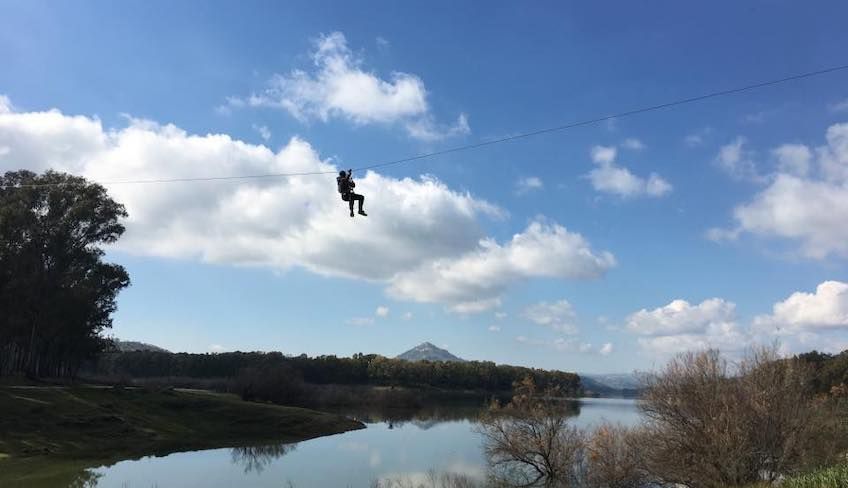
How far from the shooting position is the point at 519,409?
127 ft

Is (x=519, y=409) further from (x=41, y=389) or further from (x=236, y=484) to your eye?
(x=41, y=389)

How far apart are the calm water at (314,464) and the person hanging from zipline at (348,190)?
67.2 feet

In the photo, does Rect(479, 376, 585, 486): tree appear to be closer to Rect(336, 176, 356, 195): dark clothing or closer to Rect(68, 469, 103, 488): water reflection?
Rect(68, 469, 103, 488): water reflection

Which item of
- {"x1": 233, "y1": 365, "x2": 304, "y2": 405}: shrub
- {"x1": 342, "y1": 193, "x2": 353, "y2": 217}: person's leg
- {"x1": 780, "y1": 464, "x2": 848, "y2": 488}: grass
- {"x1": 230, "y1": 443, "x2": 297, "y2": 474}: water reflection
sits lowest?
{"x1": 230, "y1": 443, "x2": 297, "y2": 474}: water reflection

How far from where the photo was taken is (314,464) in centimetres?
4756

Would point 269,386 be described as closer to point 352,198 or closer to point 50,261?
point 50,261

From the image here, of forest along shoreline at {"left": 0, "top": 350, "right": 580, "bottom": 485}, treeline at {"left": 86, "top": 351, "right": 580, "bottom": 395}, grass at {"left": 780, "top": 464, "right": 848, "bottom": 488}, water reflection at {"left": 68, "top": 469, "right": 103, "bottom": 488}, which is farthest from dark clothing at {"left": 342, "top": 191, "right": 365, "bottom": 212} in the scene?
treeline at {"left": 86, "top": 351, "right": 580, "bottom": 395}

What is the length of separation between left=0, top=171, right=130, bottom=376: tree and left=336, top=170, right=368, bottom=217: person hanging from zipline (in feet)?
154

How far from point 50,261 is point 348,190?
5540 centimetres

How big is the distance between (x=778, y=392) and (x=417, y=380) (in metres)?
176

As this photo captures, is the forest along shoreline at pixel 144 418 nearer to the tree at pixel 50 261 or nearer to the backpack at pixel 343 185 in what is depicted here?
the tree at pixel 50 261

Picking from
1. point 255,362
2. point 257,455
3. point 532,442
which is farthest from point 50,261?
point 255,362

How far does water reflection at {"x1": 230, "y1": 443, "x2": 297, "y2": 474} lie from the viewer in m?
46.4

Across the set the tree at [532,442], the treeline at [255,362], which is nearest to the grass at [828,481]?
the tree at [532,442]
